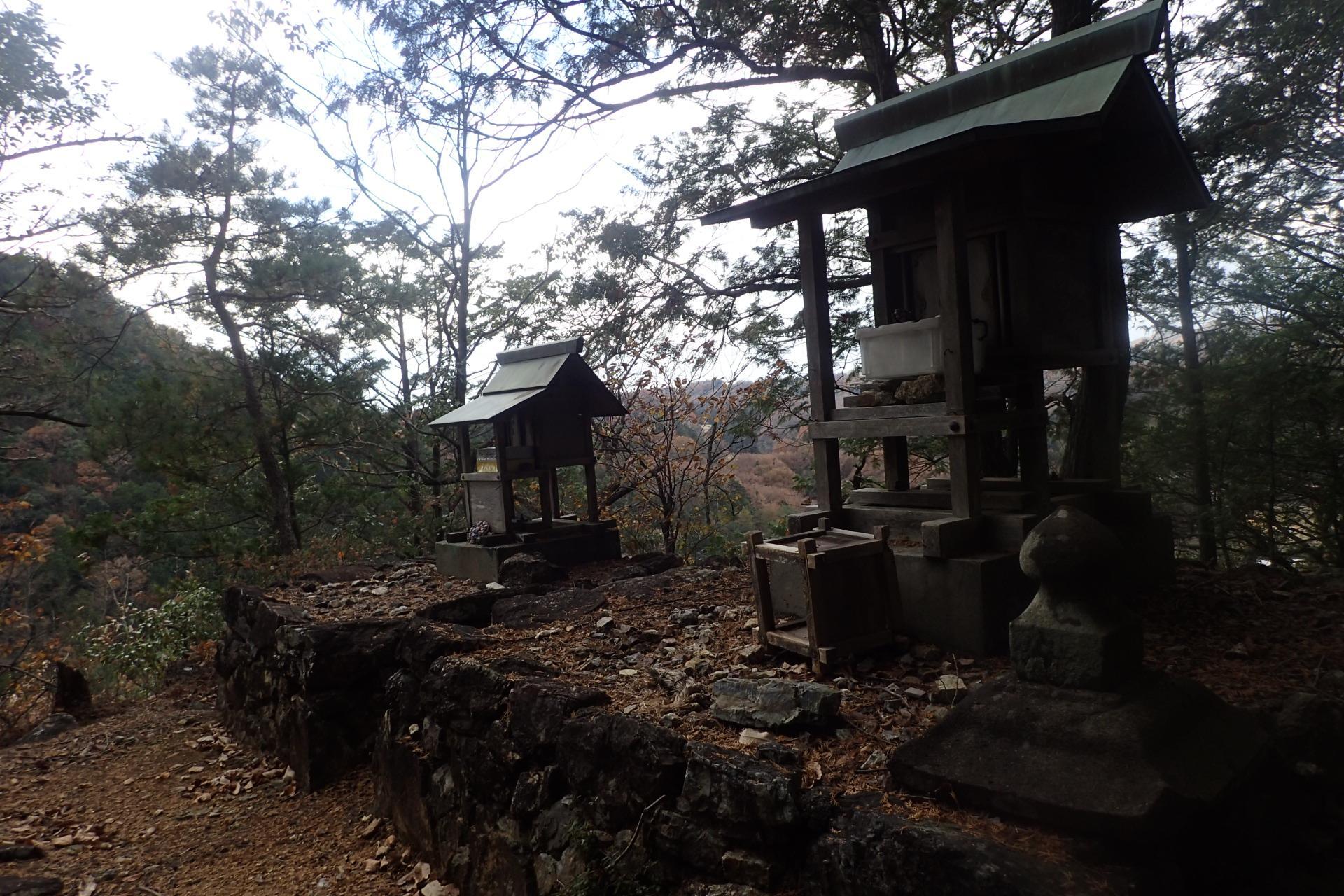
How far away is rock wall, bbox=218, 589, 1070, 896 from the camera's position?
7.76ft

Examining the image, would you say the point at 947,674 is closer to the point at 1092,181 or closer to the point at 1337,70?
the point at 1092,181

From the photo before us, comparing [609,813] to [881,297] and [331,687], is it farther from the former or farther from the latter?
[331,687]

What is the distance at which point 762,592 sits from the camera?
13.3ft

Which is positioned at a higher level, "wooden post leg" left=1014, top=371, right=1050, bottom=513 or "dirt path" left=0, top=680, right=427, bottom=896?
"wooden post leg" left=1014, top=371, right=1050, bottom=513

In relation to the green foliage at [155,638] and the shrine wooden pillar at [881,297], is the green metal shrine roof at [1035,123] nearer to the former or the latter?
the shrine wooden pillar at [881,297]

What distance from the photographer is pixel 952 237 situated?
386 cm

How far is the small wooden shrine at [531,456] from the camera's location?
24.2ft

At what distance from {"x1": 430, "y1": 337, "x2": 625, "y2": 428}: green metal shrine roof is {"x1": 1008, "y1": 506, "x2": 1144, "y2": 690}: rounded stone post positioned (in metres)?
5.33

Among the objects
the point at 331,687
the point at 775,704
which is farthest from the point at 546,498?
the point at 775,704

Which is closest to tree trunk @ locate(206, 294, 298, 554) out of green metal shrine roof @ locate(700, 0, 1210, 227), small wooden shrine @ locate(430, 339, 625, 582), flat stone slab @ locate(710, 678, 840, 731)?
small wooden shrine @ locate(430, 339, 625, 582)

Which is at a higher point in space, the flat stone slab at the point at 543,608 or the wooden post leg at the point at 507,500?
the wooden post leg at the point at 507,500

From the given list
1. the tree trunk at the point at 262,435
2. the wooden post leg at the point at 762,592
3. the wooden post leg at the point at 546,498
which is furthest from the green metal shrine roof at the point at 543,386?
the tree trunk at the point at 262,435

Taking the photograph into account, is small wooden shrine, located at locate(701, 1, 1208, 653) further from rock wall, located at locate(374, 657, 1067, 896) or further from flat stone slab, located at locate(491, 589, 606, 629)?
flat stone slab, located at locate(491, 589, 606, 629)

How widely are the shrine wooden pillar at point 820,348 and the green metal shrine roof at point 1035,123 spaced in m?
0.18
